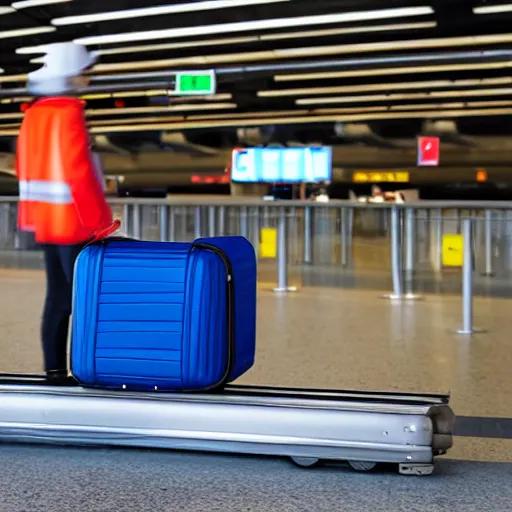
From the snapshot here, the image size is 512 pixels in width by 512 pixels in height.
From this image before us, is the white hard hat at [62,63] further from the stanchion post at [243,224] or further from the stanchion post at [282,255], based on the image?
the stanchion post at [243,224]

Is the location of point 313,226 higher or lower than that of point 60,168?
lower

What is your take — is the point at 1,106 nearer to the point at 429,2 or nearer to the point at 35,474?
the point at 429,2

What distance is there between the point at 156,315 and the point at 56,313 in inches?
Result: 29.7

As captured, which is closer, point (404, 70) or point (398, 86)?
point (404, 70)

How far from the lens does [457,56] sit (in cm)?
1588

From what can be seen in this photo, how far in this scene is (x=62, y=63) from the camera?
9.91 ft

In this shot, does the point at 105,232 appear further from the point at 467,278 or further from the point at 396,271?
the point at 396,271

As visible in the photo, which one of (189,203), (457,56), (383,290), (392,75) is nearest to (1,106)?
(392,75)

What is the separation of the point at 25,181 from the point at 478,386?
2019 mm

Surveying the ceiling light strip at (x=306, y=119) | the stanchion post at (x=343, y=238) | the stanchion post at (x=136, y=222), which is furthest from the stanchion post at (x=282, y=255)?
the ceiling light strip at (x=306, y=119)

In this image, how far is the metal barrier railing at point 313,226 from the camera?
9719mm

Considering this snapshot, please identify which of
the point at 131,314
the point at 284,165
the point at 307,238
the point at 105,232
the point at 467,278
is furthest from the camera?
the point at 307,238

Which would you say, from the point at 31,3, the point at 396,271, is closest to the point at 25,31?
the point at 31,3

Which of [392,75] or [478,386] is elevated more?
[392,75]
